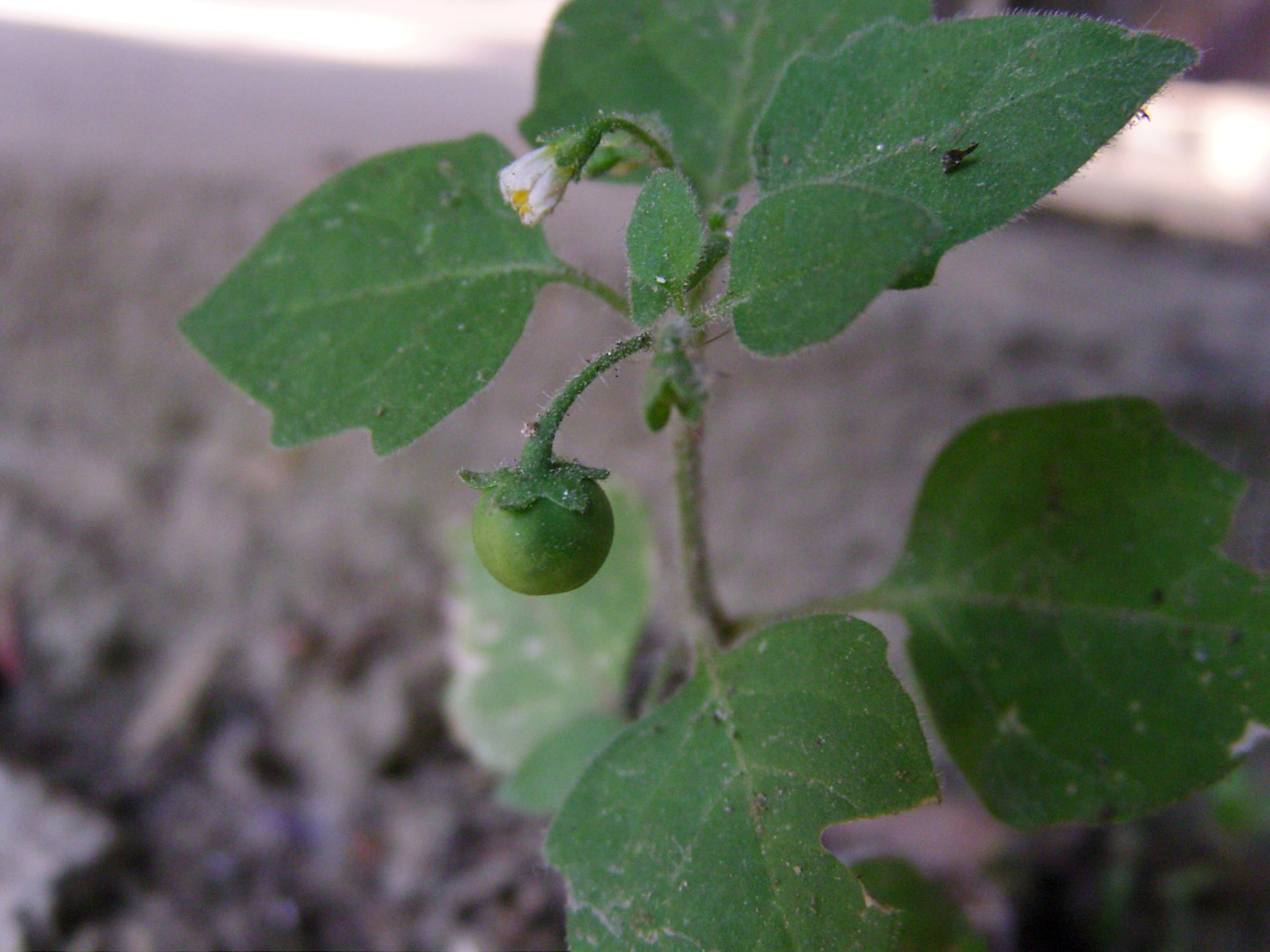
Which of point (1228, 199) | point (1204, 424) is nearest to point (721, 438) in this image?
point (1204, 424)

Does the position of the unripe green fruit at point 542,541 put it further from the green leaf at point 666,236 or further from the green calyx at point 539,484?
the green leaf at point 666,236

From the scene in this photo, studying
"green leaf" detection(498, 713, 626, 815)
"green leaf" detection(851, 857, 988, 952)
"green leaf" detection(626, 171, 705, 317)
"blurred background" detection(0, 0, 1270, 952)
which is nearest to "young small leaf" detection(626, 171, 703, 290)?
"green leaf" detection(626, 171, 705, 317)

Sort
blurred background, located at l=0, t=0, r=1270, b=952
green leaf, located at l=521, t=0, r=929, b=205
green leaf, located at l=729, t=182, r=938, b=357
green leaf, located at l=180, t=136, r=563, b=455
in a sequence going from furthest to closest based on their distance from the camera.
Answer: blurred background, located at l=0, t=0, r=1270, b=952
green leaf, located at l=521, t=0, r=929, b=205
green leaf, located at l=180, t=136, r=563, b=455
green leaf, located at l=729, t=182, r=938, b=357

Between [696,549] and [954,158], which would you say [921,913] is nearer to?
[696,549]

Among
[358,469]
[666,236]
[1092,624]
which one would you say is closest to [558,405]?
[666,236]

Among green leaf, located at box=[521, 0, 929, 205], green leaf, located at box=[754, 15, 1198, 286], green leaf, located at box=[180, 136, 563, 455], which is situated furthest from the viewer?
green leaf, located at box=[521, 0, 929, 205]

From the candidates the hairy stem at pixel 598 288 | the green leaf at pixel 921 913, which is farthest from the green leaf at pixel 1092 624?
the hairy stem at pixel 598 288

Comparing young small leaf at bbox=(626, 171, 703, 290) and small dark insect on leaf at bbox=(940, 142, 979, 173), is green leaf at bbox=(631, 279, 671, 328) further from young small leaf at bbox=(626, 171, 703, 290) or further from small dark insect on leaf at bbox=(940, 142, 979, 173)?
small dark insect on leaf at bbox=(940, 142, 979, 173)

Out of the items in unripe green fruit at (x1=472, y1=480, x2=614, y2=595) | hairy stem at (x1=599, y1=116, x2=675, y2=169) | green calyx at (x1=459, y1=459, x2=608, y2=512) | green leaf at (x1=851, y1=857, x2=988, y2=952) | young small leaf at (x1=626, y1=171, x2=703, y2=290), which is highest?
hairy stem at (x1=599, y1=116, x2=675, y2=169)
